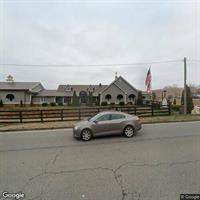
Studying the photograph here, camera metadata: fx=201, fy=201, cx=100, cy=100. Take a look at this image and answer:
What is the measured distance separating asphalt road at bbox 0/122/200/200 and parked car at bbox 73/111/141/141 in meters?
1.30

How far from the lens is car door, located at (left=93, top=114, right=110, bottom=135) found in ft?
33.6

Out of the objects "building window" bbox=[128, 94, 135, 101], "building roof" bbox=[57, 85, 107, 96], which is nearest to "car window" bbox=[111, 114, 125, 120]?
"building window" bbox=[128, 94, 135, 101]

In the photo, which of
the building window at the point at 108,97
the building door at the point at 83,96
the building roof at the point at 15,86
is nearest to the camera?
the building roof at the point at 15,86

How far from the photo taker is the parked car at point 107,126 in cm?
1012

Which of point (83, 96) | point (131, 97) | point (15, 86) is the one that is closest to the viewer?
point (15, 86)

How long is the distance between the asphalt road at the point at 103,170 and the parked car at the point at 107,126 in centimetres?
130

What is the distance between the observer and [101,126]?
33.8 ft

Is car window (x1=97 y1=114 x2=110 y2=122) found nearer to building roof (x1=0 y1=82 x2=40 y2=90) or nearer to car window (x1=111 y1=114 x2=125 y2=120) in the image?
car window (x1=111 y1=114 x2=125 y2=120)

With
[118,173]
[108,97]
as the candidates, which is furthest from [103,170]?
[108,97]

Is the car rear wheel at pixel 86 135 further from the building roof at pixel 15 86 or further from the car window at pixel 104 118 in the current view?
the building roof at pixel 15 86

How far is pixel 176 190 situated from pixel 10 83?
47.7 meters

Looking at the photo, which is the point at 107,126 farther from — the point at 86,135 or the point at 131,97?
the point at 131,97

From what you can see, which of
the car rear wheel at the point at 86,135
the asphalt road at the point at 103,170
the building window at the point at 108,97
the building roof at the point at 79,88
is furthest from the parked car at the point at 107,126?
the building roof at the point at 79,88

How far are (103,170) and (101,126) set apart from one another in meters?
4.77
